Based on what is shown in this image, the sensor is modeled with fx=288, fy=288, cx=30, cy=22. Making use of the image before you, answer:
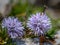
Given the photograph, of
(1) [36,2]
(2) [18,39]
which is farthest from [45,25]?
(1) [36,2]

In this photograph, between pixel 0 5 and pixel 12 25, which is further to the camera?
pixel 0 5

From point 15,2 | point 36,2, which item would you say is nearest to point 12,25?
point 15,2

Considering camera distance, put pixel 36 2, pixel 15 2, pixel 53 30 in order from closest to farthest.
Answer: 1. pixel 53 30
2. pixel 15 2
3. pixel 36 2

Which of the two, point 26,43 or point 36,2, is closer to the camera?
point 26,43

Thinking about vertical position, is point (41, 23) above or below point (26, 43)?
above

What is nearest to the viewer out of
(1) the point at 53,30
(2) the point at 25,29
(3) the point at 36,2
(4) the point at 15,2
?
(2) the point at 25,29

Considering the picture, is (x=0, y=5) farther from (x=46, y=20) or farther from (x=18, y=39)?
(x=46, y=20)

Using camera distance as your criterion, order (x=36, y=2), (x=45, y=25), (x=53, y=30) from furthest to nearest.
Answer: (x=36, y=2), (x=53, y=30), (x=45, y=25)

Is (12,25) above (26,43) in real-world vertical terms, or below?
above

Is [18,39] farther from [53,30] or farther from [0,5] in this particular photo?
[0,5]
